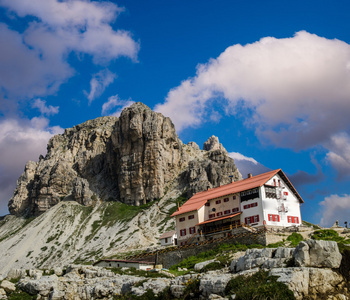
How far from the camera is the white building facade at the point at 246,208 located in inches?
2904

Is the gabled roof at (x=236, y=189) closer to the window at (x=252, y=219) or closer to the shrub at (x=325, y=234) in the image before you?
the window at (x=252, y=219)

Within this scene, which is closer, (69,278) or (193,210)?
(69,278)

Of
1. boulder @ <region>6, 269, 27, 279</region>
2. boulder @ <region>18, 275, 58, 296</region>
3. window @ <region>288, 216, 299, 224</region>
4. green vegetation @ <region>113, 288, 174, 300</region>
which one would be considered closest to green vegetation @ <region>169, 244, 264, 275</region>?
window @ <region>288, 216, 299, 224</region>

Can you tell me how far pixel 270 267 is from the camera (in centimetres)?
3825

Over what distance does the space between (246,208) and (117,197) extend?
11439 cm

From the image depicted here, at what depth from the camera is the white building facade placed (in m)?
73.8

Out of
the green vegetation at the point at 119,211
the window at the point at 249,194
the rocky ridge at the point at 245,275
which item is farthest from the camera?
the green vegetation at the point at 119,211

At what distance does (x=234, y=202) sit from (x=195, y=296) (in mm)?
40691

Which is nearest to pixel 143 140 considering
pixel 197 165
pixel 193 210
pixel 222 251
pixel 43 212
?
pixel 197 165

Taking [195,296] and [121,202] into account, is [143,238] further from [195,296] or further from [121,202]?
[195,296]

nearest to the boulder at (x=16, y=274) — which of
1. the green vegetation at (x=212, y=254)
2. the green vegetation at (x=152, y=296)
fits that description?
the green vegetation at (x=212, y=254)

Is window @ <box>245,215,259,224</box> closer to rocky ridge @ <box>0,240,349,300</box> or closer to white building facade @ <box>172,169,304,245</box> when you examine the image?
white building facade @ <box>172,169,304,245</box>

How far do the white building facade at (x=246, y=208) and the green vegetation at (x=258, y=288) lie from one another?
35.5 m

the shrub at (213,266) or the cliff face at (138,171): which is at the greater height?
the cliff face at (138,171)
